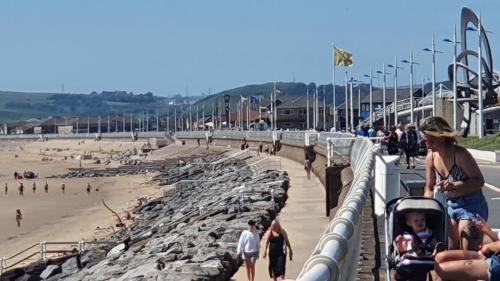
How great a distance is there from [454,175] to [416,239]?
0.96 metres

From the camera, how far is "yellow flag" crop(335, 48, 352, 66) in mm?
67750

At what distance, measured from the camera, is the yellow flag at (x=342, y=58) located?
222 ft

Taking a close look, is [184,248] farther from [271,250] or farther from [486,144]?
[486,144]

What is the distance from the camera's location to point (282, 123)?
482ft

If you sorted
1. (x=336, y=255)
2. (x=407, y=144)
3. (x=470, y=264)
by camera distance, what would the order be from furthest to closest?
(x=407, y=144) < (x=470, y=264) < (x=336, y=255)

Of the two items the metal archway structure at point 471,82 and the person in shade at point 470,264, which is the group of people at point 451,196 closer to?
the person in shade at point 470,264

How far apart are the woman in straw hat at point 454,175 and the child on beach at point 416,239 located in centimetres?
51

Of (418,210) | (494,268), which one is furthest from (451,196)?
(494,268)

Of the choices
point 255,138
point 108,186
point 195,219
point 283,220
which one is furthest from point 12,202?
point 283,220

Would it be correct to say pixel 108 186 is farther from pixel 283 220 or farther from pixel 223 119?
pixel 223 119

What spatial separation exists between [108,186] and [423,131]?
72312mm

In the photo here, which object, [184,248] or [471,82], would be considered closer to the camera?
[184,248]

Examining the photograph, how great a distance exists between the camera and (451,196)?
7492 mm

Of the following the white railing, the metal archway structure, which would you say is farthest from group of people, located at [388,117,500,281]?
the metal archway structure
